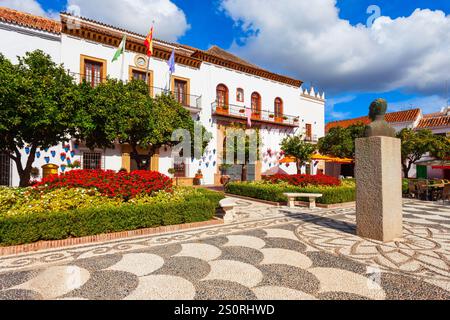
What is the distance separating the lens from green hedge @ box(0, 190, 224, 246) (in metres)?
4.55

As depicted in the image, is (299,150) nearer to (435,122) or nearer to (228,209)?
(228,209)

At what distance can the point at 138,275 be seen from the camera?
3.53 m

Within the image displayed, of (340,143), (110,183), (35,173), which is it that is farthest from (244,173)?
(110,183)

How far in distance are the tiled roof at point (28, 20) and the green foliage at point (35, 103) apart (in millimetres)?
6358

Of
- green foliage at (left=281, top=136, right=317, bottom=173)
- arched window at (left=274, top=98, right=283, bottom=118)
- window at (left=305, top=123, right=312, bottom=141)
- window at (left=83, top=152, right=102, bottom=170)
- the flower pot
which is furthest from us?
window at (left=305, top=123, right=312, bottom=141)

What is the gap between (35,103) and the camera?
8555 mm

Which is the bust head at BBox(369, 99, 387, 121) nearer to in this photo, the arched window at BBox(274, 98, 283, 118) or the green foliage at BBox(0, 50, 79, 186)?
the green foliage at BBox(0, 50, 79, 186)

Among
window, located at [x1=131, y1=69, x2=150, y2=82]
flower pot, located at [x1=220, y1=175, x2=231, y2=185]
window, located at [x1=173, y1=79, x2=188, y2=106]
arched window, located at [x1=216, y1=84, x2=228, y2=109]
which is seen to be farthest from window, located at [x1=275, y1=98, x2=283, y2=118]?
window, located at [x1=131, y1=69, x2=150, y2=82]

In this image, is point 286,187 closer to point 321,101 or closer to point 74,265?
point 74,265

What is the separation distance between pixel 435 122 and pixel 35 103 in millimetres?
33969

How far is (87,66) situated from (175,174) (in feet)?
30.2

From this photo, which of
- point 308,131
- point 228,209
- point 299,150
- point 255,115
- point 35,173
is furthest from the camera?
point 308,131

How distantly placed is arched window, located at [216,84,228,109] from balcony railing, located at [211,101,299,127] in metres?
0.29
